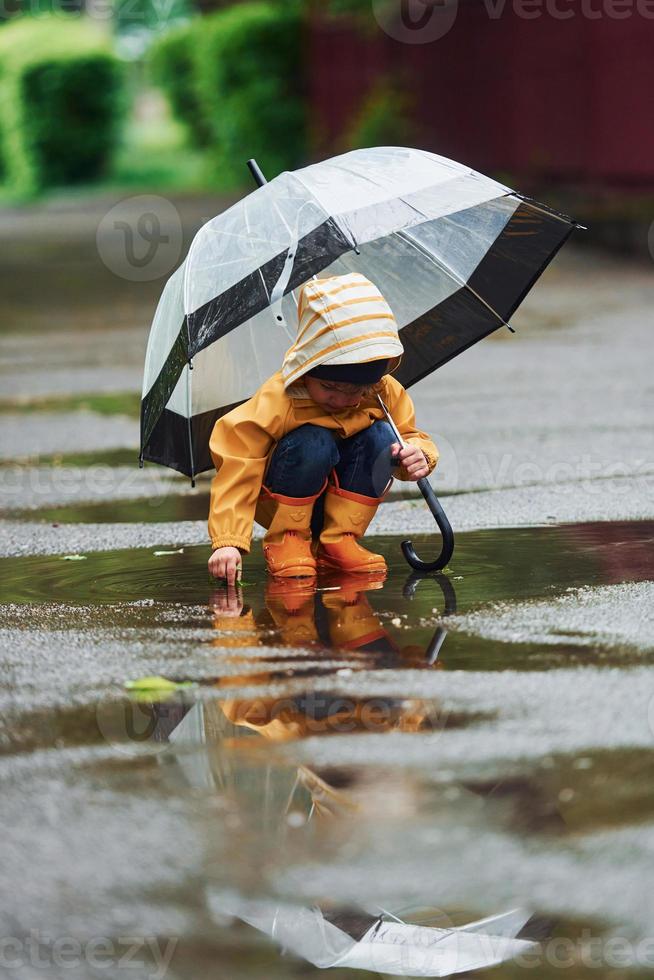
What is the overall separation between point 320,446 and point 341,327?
0.42 meters

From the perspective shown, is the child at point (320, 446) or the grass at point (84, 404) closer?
the child at point (320, 446)

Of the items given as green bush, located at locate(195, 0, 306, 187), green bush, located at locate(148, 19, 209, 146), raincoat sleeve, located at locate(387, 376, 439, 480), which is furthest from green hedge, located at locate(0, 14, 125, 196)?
raincoat sleeve, located at locate(387, 376, 439, 480)

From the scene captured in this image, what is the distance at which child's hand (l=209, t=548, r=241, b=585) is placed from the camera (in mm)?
4805

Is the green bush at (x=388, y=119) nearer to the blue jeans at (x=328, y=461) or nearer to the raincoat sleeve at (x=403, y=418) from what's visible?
the raincoat sleeve at (x=403, y=418)

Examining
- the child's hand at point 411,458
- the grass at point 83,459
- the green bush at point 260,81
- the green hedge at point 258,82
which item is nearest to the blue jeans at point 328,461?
the child's hand at point 411,458

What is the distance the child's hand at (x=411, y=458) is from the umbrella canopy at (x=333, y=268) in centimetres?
51

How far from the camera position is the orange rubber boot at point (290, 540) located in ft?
16.6

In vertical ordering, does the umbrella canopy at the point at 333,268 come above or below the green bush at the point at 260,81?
above

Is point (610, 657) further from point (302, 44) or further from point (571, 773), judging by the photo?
point (302, 44)

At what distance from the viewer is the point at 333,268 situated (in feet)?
17.9

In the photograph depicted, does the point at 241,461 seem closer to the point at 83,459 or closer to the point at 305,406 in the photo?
the point at 305,406

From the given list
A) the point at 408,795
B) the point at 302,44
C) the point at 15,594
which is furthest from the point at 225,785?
the point at 302,44

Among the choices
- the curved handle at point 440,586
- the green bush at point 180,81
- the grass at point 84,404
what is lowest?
the green bush at point 180,81

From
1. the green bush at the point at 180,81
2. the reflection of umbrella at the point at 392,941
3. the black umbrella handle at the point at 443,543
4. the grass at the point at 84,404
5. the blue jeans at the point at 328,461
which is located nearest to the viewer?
the reflection of umbrella at the point at 392,941
